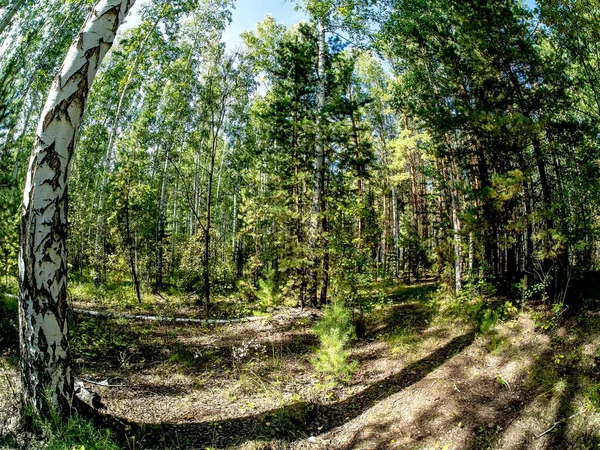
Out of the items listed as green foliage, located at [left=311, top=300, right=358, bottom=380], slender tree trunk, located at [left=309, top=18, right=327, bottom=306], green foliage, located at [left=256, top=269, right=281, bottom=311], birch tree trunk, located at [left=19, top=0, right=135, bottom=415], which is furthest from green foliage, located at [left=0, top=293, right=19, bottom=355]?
slender tree trunk, located at [left=309, top=18, right=327, bottom=306]

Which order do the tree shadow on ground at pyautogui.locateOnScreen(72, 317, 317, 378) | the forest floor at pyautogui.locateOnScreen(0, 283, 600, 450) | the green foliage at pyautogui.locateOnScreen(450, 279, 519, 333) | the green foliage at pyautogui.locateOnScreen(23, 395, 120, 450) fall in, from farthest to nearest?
the green foliage at pyautogui.locateOnScreen(450, 279, 519, 333) < the tree shadow on ground at pyautogui.locateOnScreen(72, 317, 317, 378) < the forest floor at pyautogui.locateOnScreen(0, 283, 600, 450) < the green foliage at pyautogui.locateOnScreen(23, 395, 120, 450)

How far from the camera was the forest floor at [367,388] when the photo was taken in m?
3.89

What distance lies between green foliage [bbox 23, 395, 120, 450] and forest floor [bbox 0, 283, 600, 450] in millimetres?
559

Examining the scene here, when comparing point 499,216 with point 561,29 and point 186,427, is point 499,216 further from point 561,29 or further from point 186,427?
point 186,427

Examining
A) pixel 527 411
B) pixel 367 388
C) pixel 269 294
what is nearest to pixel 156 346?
pixel 269 294

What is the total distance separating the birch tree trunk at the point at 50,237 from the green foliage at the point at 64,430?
72mm

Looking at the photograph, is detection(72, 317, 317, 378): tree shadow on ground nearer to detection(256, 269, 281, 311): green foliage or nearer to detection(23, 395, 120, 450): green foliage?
detection(256, 269, 281, 311): green foliage

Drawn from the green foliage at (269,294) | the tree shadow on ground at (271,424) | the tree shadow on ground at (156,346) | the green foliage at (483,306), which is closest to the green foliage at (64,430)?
the tree shadow on ground at (271,424)

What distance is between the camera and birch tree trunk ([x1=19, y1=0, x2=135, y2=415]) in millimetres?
2809

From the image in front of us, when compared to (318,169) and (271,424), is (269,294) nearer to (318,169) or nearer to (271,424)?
(318,169)

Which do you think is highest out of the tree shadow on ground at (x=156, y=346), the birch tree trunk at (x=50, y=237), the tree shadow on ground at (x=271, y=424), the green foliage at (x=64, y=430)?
the birch tree trunk at (x=50, y=237)

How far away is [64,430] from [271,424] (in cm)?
242

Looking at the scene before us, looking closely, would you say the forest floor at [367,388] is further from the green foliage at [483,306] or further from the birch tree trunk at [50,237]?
the birch tree trunk at [50,237]

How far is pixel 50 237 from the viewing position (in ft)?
9.37
